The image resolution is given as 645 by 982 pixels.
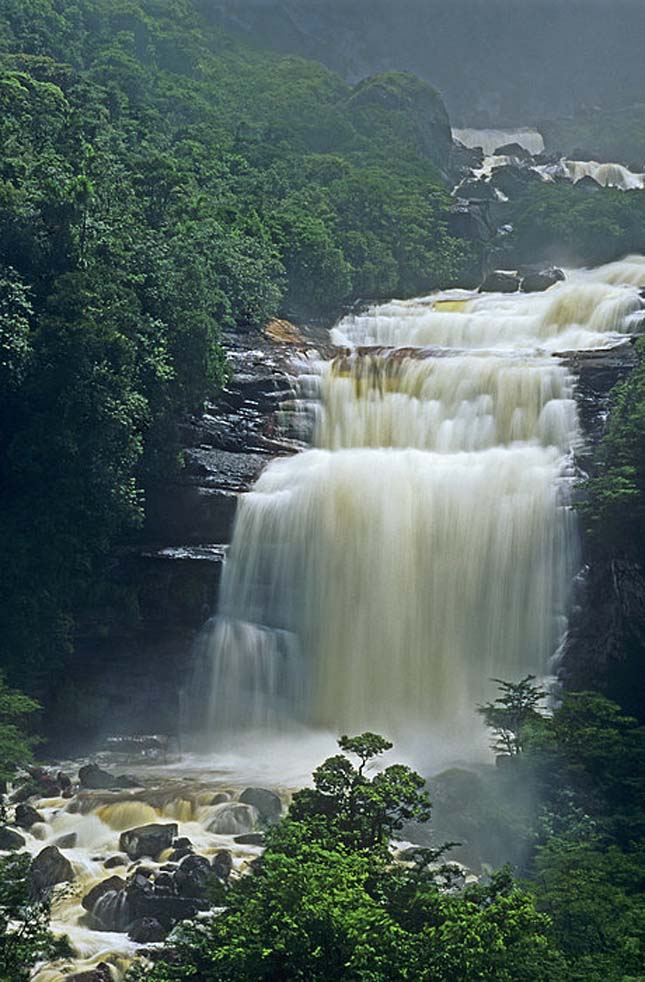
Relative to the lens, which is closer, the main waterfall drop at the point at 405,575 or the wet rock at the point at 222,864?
the wet rock at the point at 222,864

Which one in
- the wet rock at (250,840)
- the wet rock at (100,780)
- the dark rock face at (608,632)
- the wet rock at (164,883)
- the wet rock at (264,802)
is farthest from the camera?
the dark rock face at (608,632)

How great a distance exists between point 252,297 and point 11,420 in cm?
1202

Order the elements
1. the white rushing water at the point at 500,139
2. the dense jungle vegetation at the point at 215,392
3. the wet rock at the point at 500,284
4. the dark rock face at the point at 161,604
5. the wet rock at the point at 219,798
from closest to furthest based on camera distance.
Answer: the dense jungle vegetation at the point at 215,392
the wet rock at the point at 219,798
the dark rock face at the point at 161,604
the wet rock at the point at 500,284
the white rushing water at the point at 500,139

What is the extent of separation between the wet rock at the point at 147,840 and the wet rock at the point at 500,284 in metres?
34.0

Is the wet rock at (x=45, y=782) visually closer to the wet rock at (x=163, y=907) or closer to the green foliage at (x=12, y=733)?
the green foliage at (x=12, y=733)

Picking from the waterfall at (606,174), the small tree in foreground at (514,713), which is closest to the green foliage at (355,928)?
the small tree in foreground at (514,713)

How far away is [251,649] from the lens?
29.3 metres

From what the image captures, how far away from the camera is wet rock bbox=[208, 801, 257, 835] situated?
2225 cm

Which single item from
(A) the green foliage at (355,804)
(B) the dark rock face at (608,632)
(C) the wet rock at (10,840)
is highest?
(B) the dark rock face at (608,632)

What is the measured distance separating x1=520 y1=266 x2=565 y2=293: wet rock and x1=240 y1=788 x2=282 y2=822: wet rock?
31723 mm

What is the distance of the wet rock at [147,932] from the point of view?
17.8 meters

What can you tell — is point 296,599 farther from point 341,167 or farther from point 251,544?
point 341,167

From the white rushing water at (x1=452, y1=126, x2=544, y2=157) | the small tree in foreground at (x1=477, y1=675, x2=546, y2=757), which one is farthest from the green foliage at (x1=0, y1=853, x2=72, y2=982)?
the white rushing water at (x1=452, y1=126, x2=544, y2=157)

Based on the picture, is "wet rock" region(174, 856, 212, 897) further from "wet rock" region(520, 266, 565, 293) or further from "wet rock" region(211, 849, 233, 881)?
"wet rock" region(520, 266, 565, 293)
